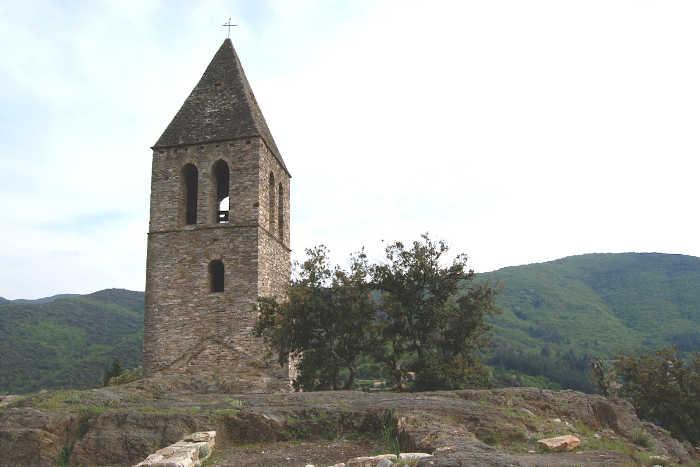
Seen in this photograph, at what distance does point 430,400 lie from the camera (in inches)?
410

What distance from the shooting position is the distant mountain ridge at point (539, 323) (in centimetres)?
7394

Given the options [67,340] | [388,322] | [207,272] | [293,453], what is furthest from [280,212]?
[67,340]

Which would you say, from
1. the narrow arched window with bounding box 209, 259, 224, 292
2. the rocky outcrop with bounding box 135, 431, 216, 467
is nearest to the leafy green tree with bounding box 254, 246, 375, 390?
the narrow arched window with bounding box 209, 259, 224, 292

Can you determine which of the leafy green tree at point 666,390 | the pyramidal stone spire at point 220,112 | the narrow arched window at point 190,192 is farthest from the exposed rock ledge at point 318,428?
the leafy green tree at point 666,390

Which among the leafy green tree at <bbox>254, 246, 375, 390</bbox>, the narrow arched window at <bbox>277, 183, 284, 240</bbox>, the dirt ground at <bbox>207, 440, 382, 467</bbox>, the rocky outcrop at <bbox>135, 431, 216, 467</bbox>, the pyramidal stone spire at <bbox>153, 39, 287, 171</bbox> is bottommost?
the dirt ground at <bbox>207, 440, 382, 467</bbox>

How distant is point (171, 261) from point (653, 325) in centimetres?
11066

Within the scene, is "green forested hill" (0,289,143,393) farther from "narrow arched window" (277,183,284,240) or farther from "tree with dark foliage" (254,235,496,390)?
"tree with dark foliage" (254,235,496,390)

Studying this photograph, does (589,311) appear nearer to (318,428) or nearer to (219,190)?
(219,190)

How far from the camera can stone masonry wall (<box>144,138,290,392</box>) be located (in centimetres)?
2044

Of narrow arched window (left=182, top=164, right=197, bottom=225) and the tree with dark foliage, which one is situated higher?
narrow arched window (left=182, top=164, right=197, bottom=225)

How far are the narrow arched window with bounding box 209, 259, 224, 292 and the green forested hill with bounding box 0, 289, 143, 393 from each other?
148 feet

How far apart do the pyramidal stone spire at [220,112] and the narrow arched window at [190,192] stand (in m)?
1.09

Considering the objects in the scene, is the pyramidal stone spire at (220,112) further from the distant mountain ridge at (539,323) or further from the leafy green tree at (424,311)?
the distant mountain ridge at (539,323)

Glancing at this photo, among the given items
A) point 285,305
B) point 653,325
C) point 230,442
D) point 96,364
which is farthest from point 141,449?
point 653,325
